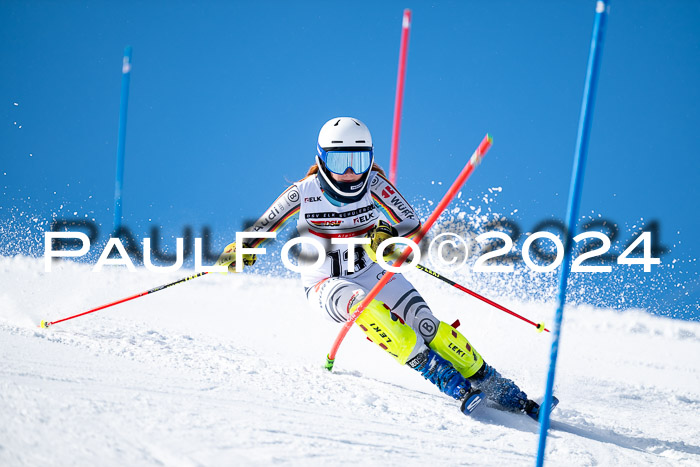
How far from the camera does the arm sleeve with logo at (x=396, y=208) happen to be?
4074 mm

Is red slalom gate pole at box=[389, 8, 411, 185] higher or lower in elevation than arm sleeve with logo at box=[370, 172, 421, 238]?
higher

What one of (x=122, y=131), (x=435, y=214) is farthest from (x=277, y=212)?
(x=122, y=131)

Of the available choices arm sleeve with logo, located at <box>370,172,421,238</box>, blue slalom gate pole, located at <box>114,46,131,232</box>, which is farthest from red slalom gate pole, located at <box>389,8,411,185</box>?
blue slalom gate pole, located at <box>114,46,131,232</box>

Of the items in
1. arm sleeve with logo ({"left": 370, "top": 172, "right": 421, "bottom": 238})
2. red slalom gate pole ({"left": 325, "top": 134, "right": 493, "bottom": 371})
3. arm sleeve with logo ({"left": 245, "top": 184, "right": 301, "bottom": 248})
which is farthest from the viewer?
arm sleeve with logo ({"left": 370, "top": 172, "right": 421, "bottom": 238})

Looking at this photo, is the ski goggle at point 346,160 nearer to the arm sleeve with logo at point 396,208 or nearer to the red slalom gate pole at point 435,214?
the arm sleeve with logo at point 396,208

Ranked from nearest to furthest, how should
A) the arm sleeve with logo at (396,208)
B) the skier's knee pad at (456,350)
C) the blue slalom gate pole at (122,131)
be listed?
the skier's knee pad at (456,350) < the arm sleeve with logo at (396,208) < the blue slalom gate pole at (122,131)

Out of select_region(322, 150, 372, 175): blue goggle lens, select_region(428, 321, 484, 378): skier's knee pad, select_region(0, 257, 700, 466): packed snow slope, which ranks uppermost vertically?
select_region(322, 150, 372, 175): blue goggle lens

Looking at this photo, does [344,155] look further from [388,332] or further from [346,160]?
[388,332]

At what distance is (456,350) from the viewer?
3.45 meters

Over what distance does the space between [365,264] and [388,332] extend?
0.72 metres

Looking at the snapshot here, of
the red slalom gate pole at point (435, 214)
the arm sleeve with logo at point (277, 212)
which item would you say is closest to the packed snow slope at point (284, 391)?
the red slalom gate pole at point (435, 214)

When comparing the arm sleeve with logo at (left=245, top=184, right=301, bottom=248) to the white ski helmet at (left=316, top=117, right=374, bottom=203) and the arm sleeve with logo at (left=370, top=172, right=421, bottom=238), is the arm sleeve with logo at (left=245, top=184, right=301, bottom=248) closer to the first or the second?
the white ski helmet at (left=316, top=117, right=374, bottom=203)

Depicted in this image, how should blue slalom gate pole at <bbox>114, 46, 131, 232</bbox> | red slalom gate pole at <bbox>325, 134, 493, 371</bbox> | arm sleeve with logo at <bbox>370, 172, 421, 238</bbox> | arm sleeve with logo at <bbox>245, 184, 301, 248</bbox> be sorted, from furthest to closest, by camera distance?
blue slalom gate pole at <bbox>114, 46, 131, 232</bbox>, arm sleeve with logo at <bbox>370, 172, 421, 238</bbox>, arm sleeve with logo at <bbox>245, 184, 301, 248</bbox>, red slalom gate pole at <bbox>325, 134, 493, 371</bbox>

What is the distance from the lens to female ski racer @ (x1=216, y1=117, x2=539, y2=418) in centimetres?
338
